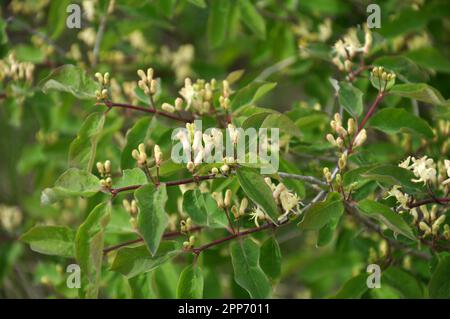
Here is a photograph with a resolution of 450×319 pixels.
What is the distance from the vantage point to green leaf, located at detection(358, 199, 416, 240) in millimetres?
1870

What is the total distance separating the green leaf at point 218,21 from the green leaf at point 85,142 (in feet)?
3.42

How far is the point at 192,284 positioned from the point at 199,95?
2.01 feet

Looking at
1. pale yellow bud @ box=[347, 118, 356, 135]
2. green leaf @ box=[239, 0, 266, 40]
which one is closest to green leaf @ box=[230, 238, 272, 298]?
pale yellow bud @ box=[347, 118, 356, 135]

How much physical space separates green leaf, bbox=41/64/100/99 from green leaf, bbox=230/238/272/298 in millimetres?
639

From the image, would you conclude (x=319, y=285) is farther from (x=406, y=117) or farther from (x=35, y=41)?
(x=35, y=41)

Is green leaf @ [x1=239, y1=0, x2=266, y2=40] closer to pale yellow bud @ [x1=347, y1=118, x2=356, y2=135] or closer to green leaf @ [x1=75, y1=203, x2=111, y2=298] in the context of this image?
pale yellow bud @ [x1=347, y1=118, x2=356, y2=135]

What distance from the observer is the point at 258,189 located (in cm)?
189

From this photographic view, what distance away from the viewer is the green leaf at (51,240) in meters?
2.27

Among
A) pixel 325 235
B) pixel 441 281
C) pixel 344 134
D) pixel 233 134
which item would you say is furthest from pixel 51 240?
pixel 441 281

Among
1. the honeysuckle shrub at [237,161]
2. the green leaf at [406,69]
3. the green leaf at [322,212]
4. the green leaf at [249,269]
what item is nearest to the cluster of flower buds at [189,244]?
the honeysuckle shrub at [237,161]

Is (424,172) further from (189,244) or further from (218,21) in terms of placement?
(218,21)

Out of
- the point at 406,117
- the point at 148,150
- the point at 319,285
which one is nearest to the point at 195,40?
the point at 319,285

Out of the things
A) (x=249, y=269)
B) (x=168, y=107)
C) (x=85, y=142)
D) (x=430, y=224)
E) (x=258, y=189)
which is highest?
(x=168, y=107)

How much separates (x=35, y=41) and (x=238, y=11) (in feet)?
3.50
